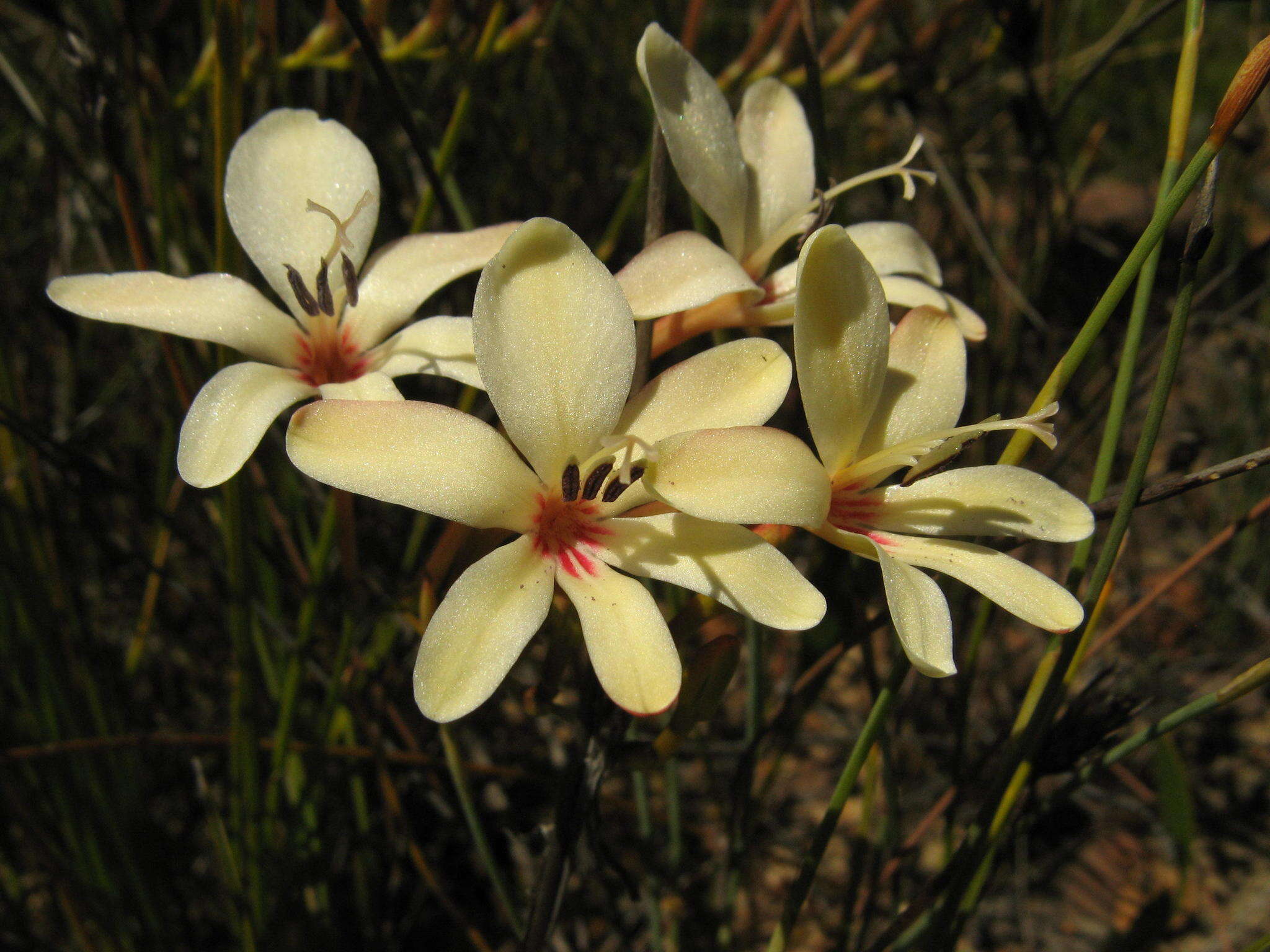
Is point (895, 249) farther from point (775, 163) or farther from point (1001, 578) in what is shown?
point (1001, 578)

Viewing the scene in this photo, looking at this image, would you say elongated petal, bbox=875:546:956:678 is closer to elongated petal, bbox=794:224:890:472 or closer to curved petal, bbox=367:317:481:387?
elongated petal, bbox=794:224:890:472

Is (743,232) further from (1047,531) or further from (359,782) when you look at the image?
(359,782)

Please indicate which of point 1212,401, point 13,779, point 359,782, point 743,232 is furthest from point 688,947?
point 1212,401

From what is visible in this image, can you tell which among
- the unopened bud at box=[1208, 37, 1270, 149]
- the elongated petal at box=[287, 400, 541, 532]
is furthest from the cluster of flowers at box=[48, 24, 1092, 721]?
the unopened bud at box=[1208, 37, 1270, 149]

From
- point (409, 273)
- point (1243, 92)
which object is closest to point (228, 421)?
point (409, 273)

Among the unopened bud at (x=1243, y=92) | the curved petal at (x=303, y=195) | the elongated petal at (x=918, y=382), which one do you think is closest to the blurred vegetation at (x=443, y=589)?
Result: the curved petal at (x=303, y=195)

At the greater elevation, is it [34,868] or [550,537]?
[550,537]
